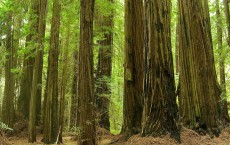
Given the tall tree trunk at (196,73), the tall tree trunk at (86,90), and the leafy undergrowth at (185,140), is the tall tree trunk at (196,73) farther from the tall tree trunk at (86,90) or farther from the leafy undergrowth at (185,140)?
the tall tree trunk at (86,90)

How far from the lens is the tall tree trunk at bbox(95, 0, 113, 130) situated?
37.0 feet

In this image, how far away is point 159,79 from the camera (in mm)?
6406

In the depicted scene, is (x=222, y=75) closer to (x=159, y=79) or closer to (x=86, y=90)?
(x=159, y=79)

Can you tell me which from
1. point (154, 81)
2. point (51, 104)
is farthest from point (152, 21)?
point (51, 104)

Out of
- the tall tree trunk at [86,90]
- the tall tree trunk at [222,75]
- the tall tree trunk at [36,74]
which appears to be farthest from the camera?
the tall tree trunk at [36,74]

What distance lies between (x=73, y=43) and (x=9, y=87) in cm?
412

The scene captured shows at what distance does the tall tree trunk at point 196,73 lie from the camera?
26.2 feet

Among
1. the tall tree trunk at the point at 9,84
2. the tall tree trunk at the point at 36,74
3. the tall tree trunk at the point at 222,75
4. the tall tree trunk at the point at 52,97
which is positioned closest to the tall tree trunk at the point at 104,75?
the tall tree trunk at the point at 52,97

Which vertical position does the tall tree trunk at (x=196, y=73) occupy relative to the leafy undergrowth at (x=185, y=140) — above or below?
above

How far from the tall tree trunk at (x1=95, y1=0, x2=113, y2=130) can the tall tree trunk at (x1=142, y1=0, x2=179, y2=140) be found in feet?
14.8

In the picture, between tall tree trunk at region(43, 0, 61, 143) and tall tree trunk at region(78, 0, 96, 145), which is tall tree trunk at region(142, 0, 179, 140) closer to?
tall tree trunk at region(78, 0, 96, 145)

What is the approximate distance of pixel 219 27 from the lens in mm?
14555

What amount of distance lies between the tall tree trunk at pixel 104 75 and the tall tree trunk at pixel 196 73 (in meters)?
3.64

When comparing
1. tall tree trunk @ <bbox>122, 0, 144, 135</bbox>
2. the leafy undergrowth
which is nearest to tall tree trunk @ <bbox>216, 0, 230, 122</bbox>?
the leafy undergrowth
